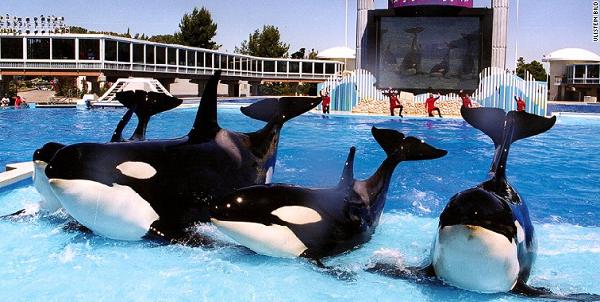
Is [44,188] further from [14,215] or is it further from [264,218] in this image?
[264,218]

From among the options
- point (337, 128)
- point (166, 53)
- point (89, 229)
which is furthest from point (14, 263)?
point (166, 53)

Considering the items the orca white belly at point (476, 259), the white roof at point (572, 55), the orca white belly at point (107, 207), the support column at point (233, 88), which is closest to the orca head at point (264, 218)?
the orca white belly at point (107, 207)

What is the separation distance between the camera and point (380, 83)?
1034 inches

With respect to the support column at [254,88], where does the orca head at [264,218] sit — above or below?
below

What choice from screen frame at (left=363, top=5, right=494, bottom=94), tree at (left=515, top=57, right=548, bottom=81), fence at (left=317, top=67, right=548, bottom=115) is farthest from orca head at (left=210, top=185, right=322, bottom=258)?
tree at (left=515, top=57, right=548, bottom=81)

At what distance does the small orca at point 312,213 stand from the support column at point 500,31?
21180 millimetres

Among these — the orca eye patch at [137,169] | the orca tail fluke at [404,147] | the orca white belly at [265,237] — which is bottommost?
the orca white belly at [265,237]

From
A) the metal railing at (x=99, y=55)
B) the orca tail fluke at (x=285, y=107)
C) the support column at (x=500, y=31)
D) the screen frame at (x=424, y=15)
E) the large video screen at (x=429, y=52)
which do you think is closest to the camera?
the orca tail fluke at (x=285, y=107)

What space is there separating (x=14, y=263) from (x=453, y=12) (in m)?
23.2

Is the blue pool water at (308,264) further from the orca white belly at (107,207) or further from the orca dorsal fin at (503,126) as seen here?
the orca dorsal fin at (503,126)

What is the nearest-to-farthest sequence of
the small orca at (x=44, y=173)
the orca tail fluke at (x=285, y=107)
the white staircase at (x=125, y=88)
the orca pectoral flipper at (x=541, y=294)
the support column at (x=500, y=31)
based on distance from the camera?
the orca pectoral flipper at (x=541, y=294)
the small orca at (x=44, y=173)
the orca tail fluke at (x=285, y=107)
the support column at (x=500, y=31)
the white staircase at (x=125, y=88)

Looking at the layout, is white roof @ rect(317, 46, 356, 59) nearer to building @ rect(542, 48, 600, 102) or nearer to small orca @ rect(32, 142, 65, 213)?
building @ rect(542, 48, 600, 102)

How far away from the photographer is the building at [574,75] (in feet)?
161

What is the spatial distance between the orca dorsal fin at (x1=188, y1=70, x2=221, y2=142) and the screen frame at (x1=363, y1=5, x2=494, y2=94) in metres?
21.1
